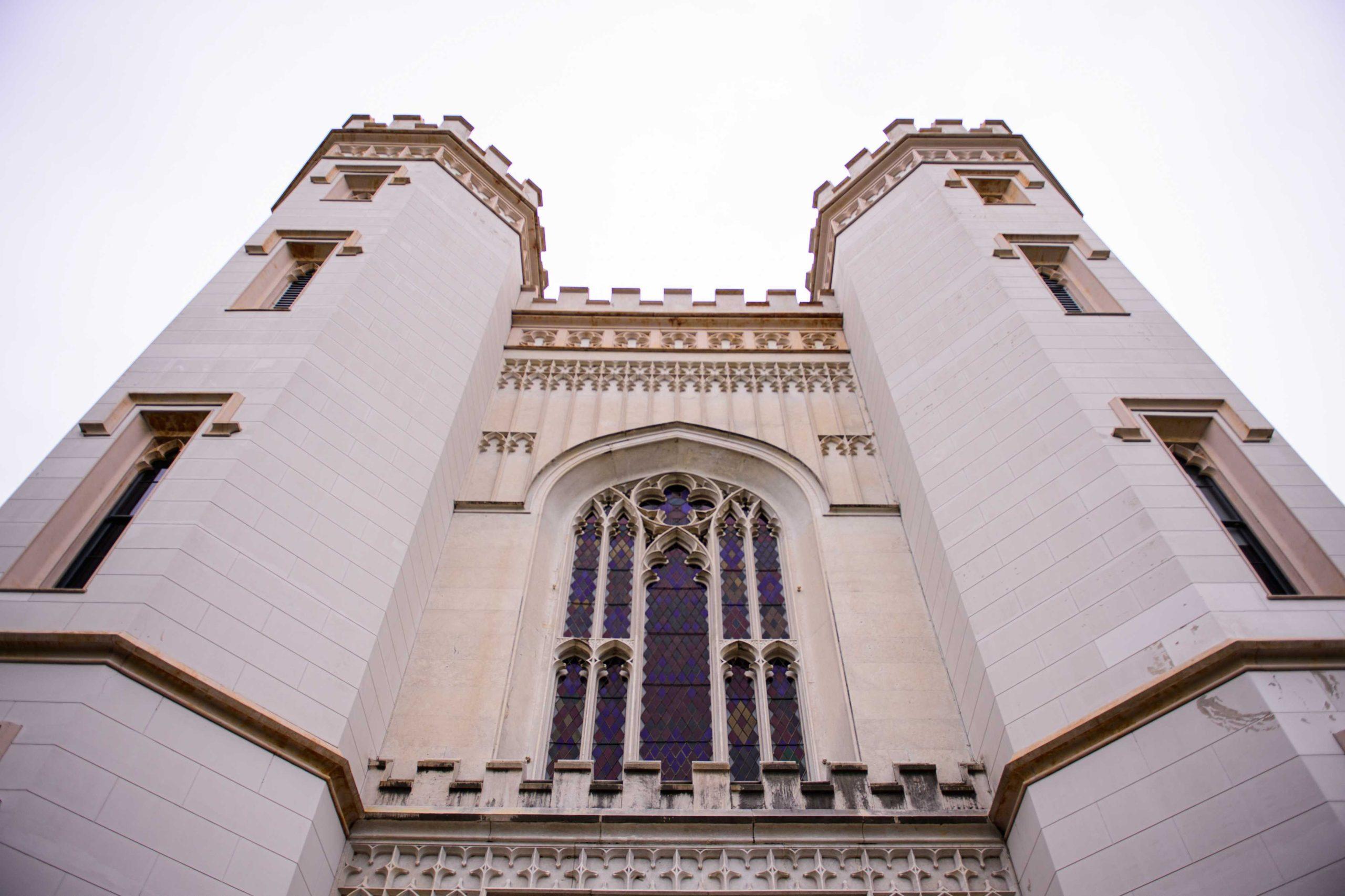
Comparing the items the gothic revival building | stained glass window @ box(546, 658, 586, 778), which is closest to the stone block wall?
the gothic revival building

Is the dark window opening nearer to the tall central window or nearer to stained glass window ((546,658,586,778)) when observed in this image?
the tall central window

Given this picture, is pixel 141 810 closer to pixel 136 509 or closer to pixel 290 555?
pixel 290 555

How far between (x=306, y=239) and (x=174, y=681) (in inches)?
317

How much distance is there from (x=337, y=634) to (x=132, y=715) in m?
1.69

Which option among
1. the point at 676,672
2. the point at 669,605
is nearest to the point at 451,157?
the point at 669,605

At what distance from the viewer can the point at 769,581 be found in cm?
1091

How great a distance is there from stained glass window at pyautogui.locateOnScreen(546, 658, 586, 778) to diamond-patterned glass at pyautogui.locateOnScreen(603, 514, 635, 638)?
53 centimetres

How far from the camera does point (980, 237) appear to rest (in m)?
13.0

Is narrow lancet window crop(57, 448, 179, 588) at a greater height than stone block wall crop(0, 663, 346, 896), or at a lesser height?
greater

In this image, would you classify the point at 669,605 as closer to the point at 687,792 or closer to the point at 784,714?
the point at 784,714

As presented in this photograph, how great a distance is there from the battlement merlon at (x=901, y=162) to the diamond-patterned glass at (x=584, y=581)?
7364 millimetres

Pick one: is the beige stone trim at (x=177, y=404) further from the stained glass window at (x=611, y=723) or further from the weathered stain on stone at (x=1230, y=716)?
the weathered stain on stone at (x=1230, y=716)

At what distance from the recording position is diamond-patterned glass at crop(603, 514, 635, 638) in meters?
10.2

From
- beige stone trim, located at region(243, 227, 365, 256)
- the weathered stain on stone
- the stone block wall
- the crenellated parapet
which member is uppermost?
beige stone trim, located at region(243, 227, 365, 256)
